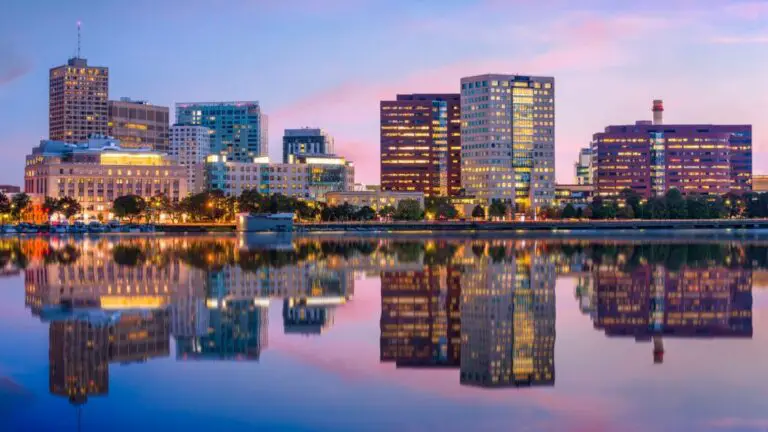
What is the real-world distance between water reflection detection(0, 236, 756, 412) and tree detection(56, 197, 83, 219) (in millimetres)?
129737

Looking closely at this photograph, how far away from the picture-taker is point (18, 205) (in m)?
186

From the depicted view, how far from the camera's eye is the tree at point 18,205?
7347 inches

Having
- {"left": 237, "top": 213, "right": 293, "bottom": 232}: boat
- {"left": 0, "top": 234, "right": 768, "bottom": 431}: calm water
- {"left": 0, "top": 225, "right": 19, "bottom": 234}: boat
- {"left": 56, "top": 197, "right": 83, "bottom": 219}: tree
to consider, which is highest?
{"left": 56, "top": 197, "right": 83, "bottom": 219}: tree

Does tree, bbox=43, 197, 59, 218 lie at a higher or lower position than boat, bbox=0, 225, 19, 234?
higher

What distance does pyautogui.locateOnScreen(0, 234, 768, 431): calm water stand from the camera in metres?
17.3

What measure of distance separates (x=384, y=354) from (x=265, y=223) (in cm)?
14487

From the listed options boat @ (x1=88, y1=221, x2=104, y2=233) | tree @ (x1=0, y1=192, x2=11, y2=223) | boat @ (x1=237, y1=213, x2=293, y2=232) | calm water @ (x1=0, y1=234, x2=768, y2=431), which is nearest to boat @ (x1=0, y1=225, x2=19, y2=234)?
boat @ (x1=88, y1=221, x2=104, y2=233)

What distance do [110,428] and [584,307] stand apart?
2149cm

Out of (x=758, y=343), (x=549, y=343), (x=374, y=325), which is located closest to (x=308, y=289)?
(x=374, y=325)

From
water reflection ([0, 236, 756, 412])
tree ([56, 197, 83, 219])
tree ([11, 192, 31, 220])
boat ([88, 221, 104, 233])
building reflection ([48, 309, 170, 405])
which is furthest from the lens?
tree ([11, 192, 31, 220])

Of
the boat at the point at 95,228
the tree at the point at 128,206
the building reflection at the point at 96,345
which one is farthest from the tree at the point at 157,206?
the building reflection at the point at 96,345

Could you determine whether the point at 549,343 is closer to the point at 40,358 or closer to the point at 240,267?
the point at 40,358

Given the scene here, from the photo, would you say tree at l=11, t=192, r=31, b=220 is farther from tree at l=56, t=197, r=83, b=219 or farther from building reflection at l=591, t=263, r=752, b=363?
building reflection at l=591, t=263, r=752, b=363

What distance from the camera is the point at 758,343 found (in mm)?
26016
